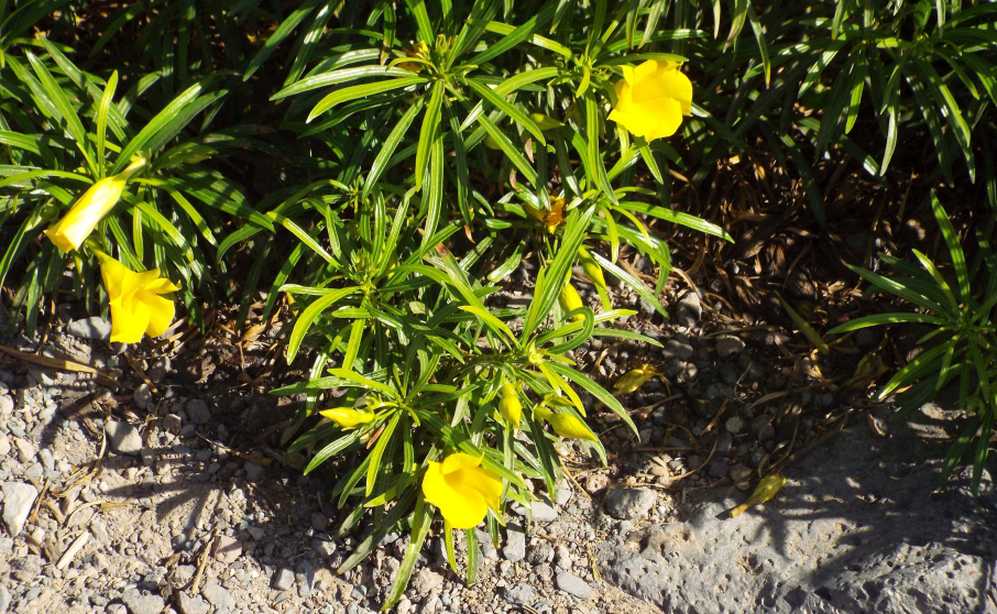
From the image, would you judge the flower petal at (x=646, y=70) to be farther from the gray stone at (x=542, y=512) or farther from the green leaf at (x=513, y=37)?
the gray stone at (x=542, y=512)

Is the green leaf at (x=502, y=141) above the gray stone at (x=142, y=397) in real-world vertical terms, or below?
above

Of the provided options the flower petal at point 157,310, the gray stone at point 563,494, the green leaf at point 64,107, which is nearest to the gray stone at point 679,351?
the gray stone at point 563,494

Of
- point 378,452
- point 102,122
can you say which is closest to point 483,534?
point 378,452

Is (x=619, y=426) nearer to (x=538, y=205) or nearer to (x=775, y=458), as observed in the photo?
(x=775, y=458)

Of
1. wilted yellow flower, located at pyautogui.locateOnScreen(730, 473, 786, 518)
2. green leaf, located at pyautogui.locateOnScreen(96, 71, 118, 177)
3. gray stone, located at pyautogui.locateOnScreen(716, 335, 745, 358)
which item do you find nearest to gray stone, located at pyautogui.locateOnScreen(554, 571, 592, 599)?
wilted yellow flower, located at pyautogui.locateOnScreen(730, 473, 786, 518)

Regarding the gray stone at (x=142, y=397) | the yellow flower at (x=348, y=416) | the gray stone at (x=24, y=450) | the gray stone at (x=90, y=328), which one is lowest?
the yellow flower at (x=348, y=416)

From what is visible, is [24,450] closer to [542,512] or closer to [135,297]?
[135,297]
